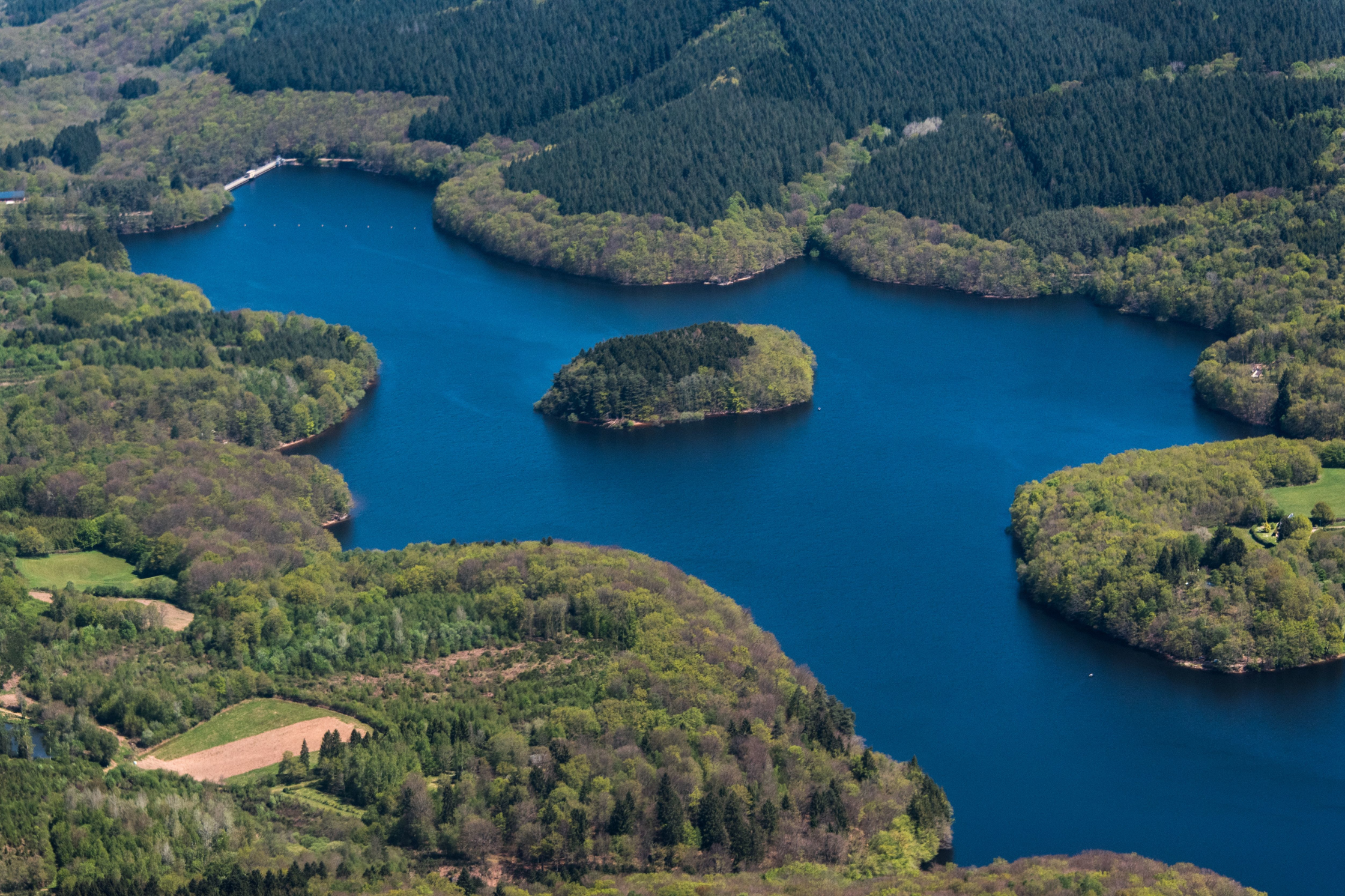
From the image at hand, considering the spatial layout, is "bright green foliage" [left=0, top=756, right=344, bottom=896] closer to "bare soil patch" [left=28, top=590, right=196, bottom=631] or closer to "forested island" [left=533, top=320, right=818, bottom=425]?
"bare soil patch" [left=28, top=590, right=196, bottom=631]

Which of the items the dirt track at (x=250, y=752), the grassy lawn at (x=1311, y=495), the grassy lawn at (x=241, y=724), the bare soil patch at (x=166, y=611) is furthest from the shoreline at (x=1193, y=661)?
the bare soil patch at (x=166, y=611)

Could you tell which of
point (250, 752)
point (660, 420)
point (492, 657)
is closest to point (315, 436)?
point (660, 420)

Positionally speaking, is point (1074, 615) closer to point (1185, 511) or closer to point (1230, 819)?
point (1185, 511)

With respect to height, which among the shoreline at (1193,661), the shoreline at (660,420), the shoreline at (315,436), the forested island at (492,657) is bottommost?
the shoreline at (315,436)

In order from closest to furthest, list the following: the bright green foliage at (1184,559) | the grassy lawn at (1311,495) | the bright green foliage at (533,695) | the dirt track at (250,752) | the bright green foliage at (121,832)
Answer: the bright green foliage at (121,832), the bright green foliage at (533,695), the dirt track at (250,752), the bright green foliage at (1184,559), the grassy lawn at (1311,495)

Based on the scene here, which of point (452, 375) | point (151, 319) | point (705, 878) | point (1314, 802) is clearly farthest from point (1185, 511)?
point (151, 319)

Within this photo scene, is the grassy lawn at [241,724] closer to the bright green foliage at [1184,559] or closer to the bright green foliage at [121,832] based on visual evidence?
the bright green foliage at [121,832]
